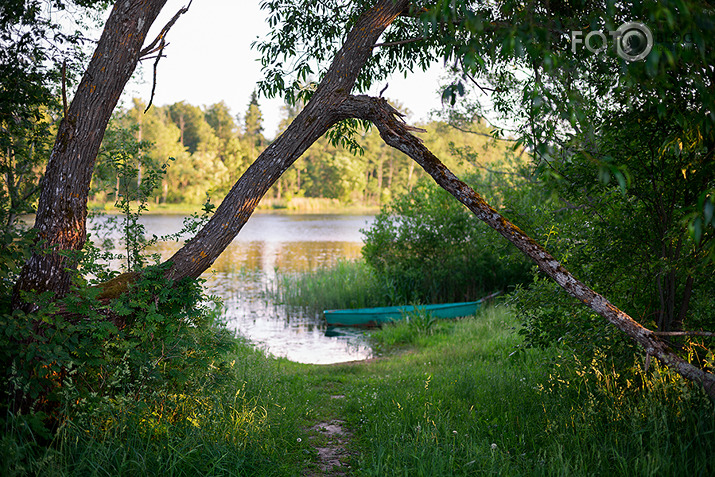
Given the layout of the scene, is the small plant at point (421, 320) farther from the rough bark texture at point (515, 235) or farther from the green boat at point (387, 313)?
the rough bark texture at point (515, 235)

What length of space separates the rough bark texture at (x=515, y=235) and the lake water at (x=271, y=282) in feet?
6.28

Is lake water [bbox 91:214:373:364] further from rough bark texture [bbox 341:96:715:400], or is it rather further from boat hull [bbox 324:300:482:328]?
rough bark texture [bbox 341:96:715:400]

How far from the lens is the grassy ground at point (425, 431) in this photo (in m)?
3.14

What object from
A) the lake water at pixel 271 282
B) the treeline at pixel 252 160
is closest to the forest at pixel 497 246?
the lake water at pixel 271 282

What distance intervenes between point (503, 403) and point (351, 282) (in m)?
10.1

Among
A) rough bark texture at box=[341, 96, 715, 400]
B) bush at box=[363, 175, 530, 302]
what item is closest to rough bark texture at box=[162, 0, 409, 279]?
rough bark texture at box=[341, 96, 715, 400]

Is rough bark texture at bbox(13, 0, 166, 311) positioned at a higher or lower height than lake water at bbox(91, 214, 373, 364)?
higher

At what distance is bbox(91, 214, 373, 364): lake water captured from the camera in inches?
A: 415

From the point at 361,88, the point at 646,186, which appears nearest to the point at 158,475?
the point at 646,186

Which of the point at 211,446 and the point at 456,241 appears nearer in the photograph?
the point at 211,446

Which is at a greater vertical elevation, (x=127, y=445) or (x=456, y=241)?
(x=456, y=241)

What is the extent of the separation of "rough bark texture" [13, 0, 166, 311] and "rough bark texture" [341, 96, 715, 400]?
74.7 inches

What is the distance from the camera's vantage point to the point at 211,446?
3.47 m

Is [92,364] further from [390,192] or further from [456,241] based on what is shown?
[390,192]
